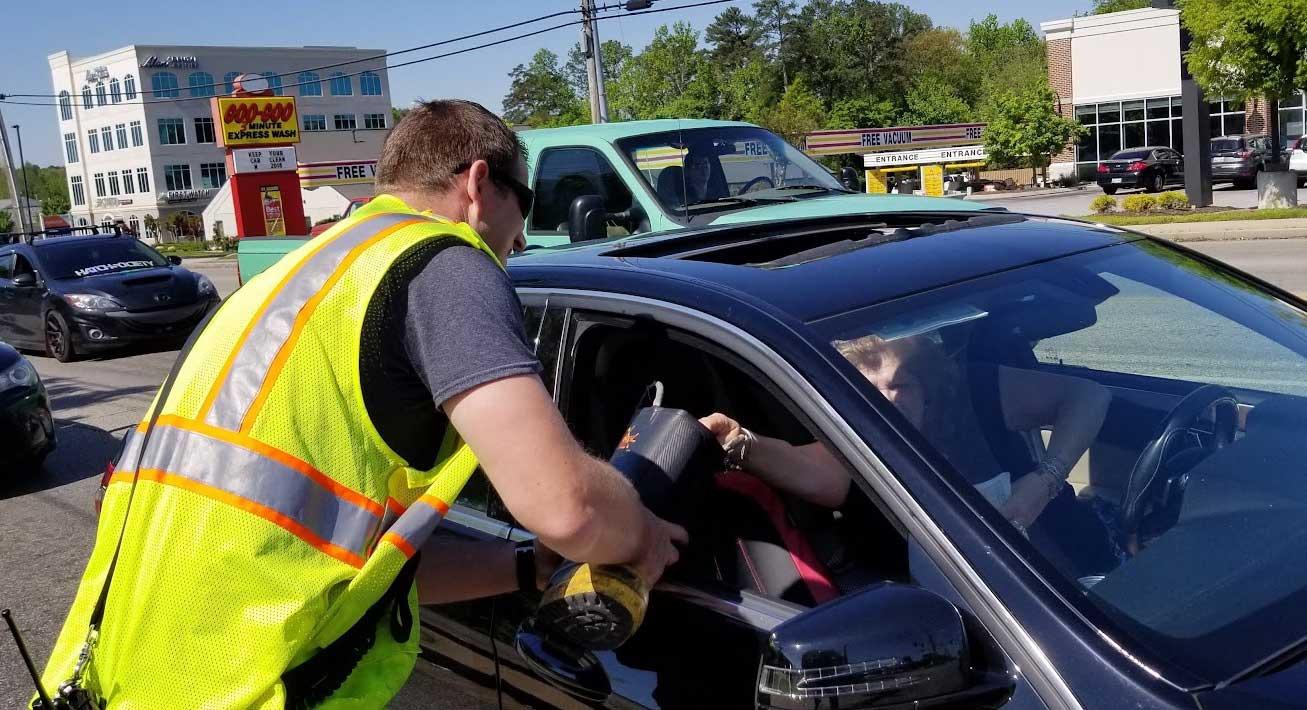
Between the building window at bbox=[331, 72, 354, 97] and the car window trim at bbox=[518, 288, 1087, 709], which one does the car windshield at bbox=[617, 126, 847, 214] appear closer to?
the car window trim at bbox=[518, 288, 1087, 709]

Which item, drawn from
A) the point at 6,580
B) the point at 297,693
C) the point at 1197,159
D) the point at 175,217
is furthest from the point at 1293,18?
the point at 175,217

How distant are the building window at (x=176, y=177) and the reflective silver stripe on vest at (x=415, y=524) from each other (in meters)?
92.6

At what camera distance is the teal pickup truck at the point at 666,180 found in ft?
25.4

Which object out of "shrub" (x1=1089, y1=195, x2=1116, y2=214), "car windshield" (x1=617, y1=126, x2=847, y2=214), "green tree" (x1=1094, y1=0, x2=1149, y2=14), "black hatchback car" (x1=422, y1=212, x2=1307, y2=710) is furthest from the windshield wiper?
"green tree" (x1=1094, y1=0, x2=1149, y2=14)

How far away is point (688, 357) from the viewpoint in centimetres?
262

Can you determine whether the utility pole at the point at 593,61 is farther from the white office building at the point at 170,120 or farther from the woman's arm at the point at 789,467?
the white office building at the point at 170,120

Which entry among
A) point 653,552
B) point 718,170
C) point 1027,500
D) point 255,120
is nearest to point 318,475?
point 653,552

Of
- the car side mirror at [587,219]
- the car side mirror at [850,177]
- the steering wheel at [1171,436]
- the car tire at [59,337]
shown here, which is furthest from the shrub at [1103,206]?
the steering wheel at [1171,436]

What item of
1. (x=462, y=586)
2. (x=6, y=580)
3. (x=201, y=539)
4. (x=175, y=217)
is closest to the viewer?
(x=201, y=539)

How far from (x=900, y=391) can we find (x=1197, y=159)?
23698mm

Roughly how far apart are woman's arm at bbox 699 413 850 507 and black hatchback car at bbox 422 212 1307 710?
0.11 feet

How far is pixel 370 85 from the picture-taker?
95.5 m

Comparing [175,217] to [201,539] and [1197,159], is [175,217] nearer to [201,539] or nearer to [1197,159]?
[1197,159]

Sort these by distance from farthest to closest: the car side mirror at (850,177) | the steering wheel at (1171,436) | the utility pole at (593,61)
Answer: the utility pole at (593,61) < the car side mirror at (850,177) < the steering wheel at (1171,436)
